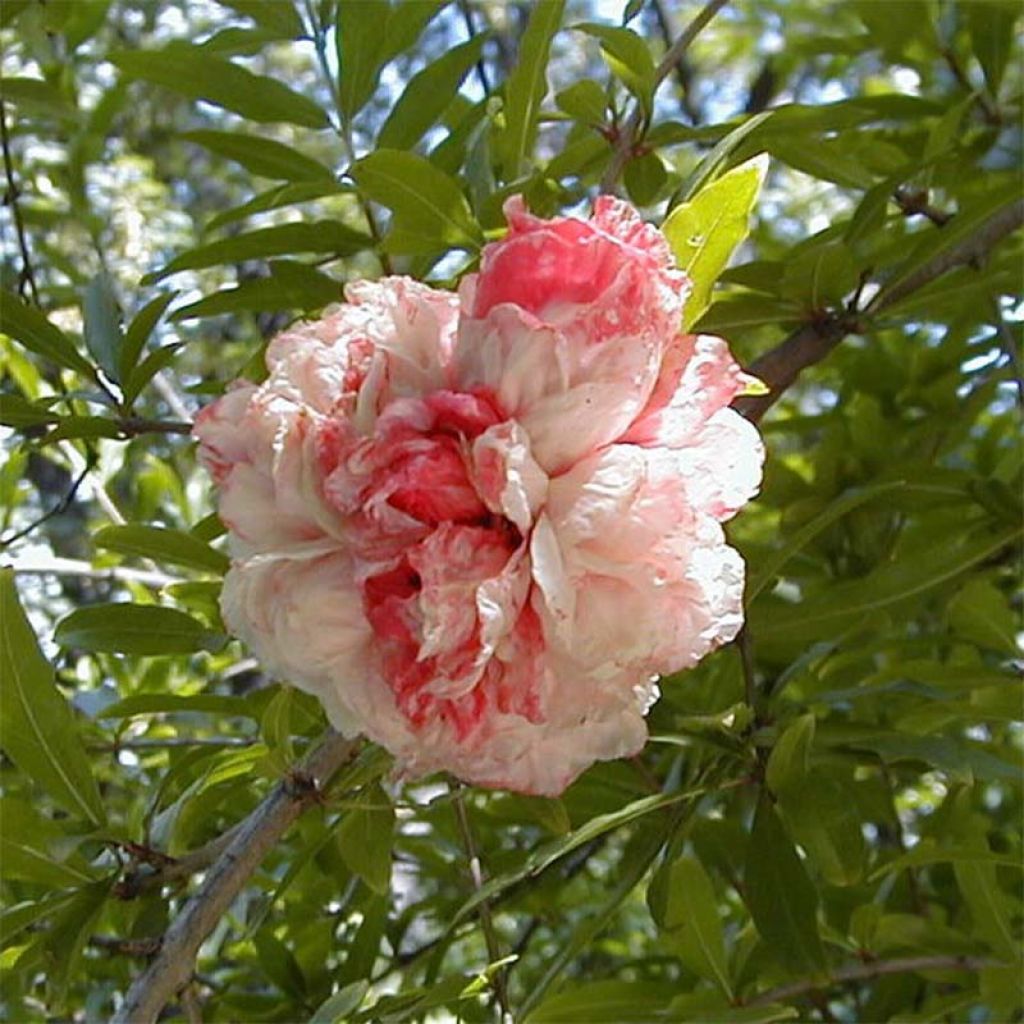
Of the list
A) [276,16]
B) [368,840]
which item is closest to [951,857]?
[368,840]

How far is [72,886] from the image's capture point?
87 cm

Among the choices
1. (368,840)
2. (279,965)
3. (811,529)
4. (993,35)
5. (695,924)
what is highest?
(993,35)

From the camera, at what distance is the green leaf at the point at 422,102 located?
1032 millimetres

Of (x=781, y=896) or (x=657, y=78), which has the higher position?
(x=657, y=78)

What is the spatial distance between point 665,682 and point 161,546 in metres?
0.39

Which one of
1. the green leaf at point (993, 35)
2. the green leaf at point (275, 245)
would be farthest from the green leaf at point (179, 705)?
the green leaf at point (993, 35)

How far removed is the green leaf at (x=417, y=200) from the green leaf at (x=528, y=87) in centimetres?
4

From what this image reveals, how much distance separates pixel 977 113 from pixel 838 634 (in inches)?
21.3

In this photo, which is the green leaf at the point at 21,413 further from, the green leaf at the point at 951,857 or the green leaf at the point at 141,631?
the green leaf at the point at 951,857

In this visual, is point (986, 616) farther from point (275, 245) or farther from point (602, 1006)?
point (275, 245)

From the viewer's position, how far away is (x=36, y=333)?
973 millimetres

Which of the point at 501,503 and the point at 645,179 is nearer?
the point at 501,503

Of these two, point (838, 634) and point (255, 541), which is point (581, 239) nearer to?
point (255, 541)

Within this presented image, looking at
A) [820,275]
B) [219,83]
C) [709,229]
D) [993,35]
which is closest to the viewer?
[709,229]
